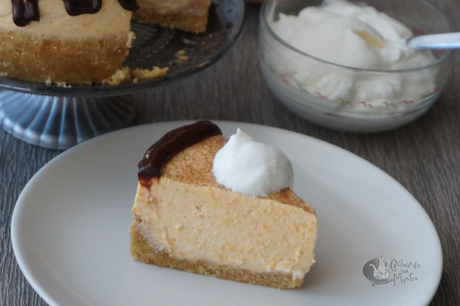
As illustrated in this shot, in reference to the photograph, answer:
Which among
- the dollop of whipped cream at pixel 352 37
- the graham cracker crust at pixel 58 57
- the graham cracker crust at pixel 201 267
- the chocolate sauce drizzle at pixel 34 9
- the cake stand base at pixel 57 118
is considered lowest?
the graham cracker crust at pixel 201 267

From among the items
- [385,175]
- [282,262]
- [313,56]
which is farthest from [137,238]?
[313,56]

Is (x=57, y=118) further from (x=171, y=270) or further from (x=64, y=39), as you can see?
(x=171, y=270)

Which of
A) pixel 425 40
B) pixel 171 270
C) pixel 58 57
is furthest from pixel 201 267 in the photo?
pixel 425 40

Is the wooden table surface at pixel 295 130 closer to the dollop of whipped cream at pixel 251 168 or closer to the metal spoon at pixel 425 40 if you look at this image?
the metal spoon at pixel 425 40

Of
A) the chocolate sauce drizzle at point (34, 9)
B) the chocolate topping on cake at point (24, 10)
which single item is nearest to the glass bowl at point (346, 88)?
the chocolate sauce drizzle at point (34, 9)

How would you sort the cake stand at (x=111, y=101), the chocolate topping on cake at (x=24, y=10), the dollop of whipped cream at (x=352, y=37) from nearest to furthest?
1. the chocolate topping on cake at (x=24, y=10)
2. the cake stand at (x=111, y=101)
3. the dollop of whipped cream at (x=352, y=37)

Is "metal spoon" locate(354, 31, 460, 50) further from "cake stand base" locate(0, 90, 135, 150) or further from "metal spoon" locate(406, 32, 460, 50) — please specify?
"cake stand base" locate(0, 90, 135, 150)

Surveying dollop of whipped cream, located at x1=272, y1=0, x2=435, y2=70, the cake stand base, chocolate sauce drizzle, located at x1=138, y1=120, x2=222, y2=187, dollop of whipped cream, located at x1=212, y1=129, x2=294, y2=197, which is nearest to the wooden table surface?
the cake stand base
